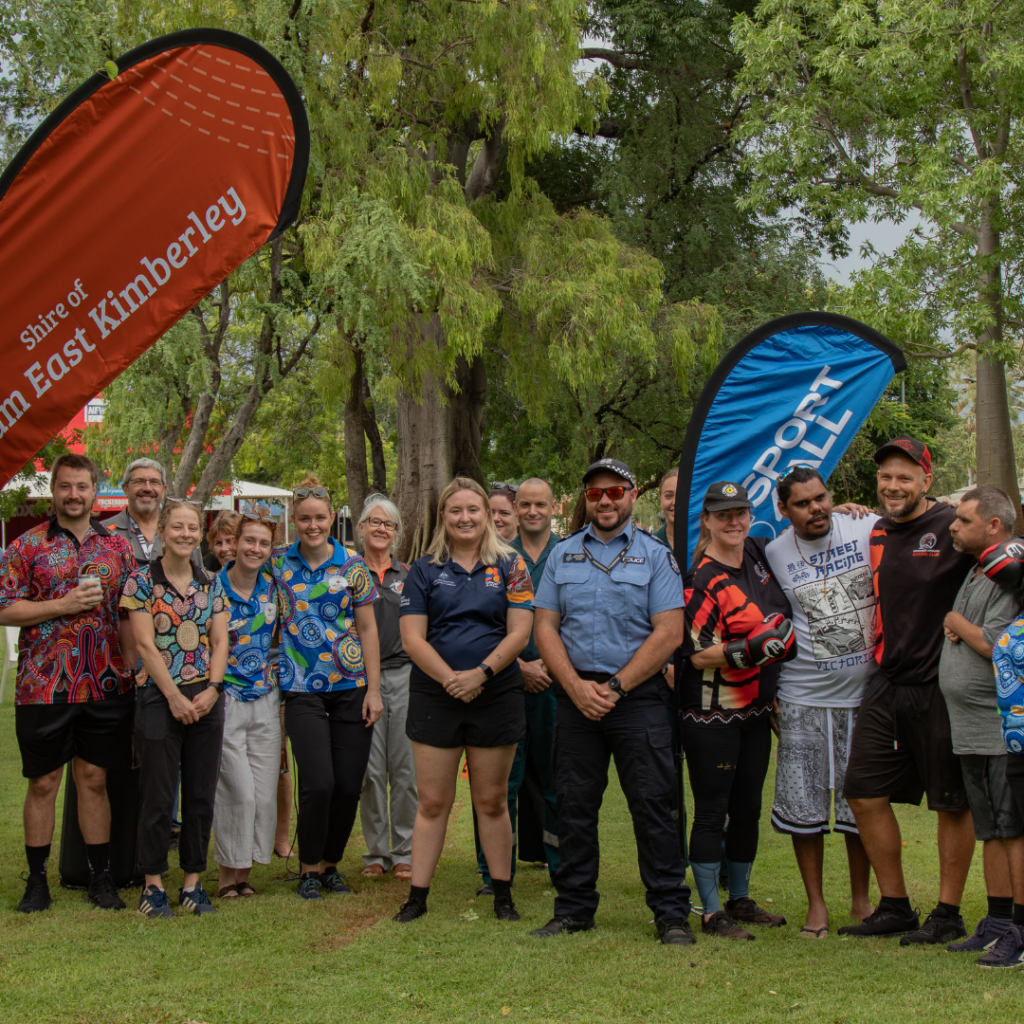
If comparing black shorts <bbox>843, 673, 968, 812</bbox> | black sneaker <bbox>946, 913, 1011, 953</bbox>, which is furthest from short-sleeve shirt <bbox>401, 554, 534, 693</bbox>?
black sneaker <bbox>946, 913, 1011, 953</bbox>

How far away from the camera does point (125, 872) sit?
5402mm

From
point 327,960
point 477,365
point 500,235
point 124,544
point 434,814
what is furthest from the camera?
point 477,365

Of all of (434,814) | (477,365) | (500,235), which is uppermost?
(500,235)

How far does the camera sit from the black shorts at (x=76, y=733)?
196 inches

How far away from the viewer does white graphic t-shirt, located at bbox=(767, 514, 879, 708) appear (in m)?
4.79

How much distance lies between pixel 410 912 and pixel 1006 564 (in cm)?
297

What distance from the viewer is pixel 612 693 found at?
15.0 ft

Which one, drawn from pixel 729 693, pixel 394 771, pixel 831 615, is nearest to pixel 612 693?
pixel 729 693

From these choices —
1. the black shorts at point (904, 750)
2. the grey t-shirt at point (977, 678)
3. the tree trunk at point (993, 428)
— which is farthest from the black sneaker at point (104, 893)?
the tree trunk at point (993, 428)

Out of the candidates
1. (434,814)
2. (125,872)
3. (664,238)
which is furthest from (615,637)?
(664,238)

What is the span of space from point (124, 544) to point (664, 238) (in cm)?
1438

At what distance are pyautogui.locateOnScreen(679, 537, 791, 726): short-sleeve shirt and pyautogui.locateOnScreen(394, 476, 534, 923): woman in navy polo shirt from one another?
76cm

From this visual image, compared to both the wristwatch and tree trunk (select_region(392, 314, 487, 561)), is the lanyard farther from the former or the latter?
tree trunk (select_region(392, 314, 487, 561))

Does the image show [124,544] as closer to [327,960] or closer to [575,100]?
[327,960]
